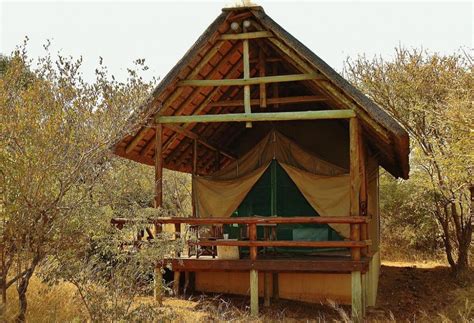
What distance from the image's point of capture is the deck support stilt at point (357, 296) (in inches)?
332

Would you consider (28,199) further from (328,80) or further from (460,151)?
(460,151)

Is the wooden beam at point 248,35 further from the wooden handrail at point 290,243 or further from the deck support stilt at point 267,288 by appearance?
the deck support stilt at point 267,288

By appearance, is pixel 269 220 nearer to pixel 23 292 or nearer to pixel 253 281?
pixel 253 281

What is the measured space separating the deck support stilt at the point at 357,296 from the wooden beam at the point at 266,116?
101 inches

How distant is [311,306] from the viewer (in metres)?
9.55

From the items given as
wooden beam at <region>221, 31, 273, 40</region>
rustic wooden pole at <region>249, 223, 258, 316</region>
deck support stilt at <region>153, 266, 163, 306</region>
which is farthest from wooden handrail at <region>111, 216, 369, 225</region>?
wooden beam at <region>221, 31, 273, 40</region>

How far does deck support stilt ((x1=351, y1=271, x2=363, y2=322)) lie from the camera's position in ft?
27.7

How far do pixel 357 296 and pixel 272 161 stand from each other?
335cm

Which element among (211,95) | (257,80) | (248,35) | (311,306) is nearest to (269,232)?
(311,306)

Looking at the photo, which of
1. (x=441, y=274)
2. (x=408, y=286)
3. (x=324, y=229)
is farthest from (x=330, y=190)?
(x=441, y=274)

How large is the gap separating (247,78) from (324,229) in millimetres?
3394

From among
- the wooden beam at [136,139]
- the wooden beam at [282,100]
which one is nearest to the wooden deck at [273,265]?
the wooden beam at [136,139]

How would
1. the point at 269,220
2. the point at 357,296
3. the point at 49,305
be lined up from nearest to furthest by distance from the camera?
the point at 49,305 < the point at 357,296 < the point at 269,220

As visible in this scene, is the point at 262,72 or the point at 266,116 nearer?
the point at 266,116
